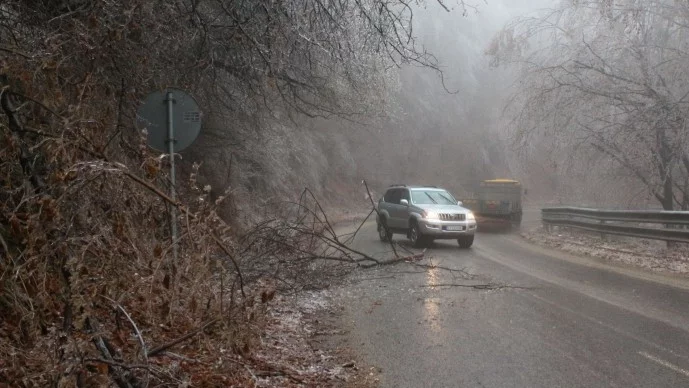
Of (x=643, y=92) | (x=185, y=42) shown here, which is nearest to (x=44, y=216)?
(x=185, y=42)

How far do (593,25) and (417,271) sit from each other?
38.3 feet

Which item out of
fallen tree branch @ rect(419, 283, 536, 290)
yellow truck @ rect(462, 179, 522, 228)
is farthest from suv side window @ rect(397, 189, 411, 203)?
yellow truck @ rect(462, 179, 522, 228)

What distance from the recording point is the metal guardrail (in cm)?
1397

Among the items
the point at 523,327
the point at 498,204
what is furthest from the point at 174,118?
the point at 498,204

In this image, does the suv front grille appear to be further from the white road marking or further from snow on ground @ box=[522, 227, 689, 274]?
the white road marking

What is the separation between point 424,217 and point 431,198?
175 cm

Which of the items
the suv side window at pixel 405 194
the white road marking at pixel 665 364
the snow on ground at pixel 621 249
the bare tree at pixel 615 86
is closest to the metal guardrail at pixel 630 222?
the snow on ground at pixel 621 249

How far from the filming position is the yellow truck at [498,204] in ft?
101

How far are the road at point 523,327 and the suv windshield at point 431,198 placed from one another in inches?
252

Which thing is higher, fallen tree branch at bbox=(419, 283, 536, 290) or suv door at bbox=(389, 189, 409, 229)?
suv door at bbox=(389, 189, 409, 229)

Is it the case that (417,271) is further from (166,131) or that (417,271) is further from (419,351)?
(166,131)

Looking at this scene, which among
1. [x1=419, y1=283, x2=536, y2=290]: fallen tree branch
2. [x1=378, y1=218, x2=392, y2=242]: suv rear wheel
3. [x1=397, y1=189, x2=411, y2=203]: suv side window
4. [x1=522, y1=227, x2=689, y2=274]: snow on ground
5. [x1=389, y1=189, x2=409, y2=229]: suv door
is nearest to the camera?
[x1=419, y1=283, x2=536, y2=290]: fallen tree branch

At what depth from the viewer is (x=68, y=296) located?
3613 millimetres

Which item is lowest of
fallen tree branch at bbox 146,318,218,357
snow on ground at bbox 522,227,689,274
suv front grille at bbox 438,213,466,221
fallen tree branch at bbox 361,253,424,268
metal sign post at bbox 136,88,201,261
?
fallen tree branch at bbox 361,253,424,268
